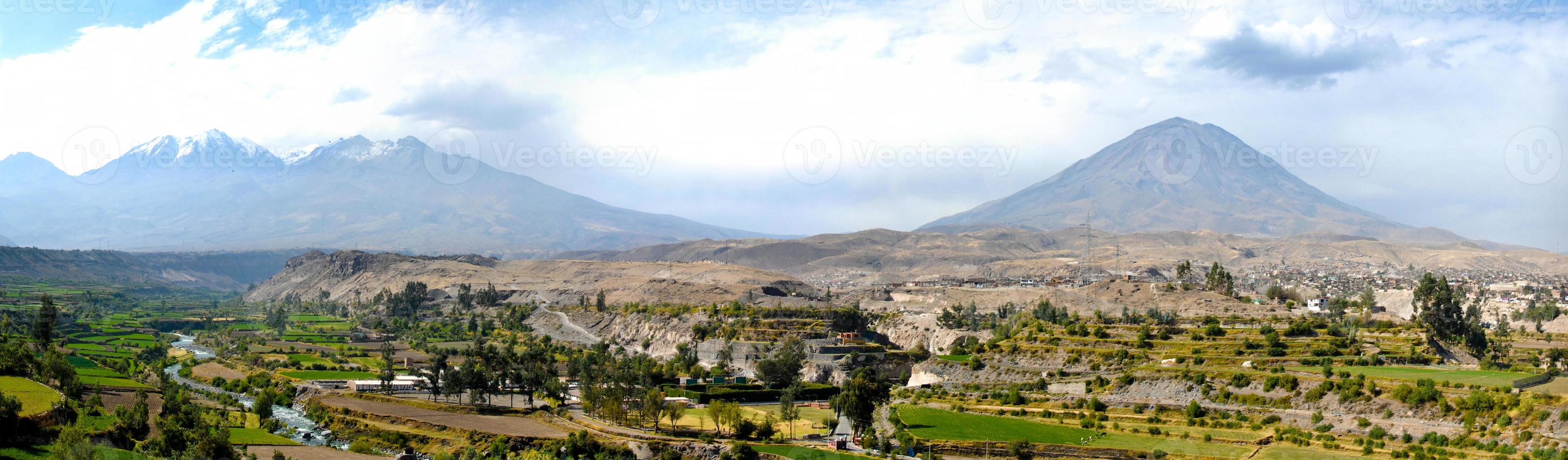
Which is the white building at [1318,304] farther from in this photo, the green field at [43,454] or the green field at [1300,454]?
the green field at [43,454]

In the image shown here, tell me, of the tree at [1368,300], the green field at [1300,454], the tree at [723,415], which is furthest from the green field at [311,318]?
the green field at [1300,454]

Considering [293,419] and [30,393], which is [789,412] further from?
[30,393]

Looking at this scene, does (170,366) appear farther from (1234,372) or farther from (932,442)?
(1234,372)

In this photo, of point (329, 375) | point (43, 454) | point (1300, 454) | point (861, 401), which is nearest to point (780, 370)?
point (861, 401)

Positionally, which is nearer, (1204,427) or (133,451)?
(133,451)

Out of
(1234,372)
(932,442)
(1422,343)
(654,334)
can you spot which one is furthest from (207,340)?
(1422,343)
